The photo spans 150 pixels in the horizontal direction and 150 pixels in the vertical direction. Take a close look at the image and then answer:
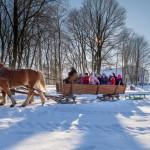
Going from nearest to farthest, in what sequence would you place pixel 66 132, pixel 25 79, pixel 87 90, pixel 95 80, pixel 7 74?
pixel 66 132 → pixel 7 74 → pixel 25 79 → pixel 87 90 → pixel 95 80

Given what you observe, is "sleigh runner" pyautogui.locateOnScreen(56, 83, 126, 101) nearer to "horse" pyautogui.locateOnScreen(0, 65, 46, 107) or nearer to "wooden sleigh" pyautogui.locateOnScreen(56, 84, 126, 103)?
"wooden sleigh" pyautogui.locateOnScreen(56, 84, 126, 103)

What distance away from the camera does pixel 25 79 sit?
12.9m

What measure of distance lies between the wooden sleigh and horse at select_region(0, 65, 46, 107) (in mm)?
2047

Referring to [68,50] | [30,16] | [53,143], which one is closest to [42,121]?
[53,143]

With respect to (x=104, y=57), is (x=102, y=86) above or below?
below

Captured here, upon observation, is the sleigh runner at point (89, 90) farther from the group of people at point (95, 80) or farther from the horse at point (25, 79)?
the horse at point (25, 79)

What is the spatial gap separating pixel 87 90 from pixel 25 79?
4881 millimetres

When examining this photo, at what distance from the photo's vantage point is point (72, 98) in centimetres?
1548

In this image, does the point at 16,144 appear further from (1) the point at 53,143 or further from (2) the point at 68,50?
(2) the point at 68,50

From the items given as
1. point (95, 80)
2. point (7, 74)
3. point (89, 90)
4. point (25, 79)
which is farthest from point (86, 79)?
point (7, 74)

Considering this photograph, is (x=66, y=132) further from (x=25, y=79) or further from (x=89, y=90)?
(x=89, y=90)

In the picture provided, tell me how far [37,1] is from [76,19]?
802 inches

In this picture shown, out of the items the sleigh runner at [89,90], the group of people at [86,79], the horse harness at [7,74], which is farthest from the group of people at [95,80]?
the horse harness at [7,74]

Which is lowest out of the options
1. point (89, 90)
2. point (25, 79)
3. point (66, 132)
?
point (66, 132)
